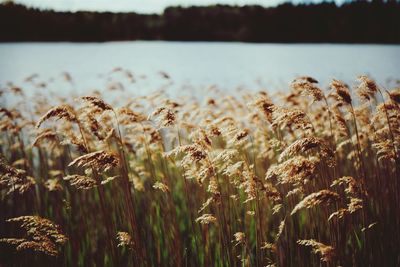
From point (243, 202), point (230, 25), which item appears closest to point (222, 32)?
point (230, 25)

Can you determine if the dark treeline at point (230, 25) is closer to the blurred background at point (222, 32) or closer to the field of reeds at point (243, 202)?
the blurred background at point (222, 32)

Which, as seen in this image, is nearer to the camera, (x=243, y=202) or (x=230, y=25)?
(x=243, y=202)

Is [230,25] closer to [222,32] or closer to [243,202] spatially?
[222,32]

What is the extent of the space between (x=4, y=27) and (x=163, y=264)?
38699 mm

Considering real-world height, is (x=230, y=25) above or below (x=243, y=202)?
above

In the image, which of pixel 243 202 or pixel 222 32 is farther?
pixel 222 32

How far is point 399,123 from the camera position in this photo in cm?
368

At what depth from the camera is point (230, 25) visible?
5497 cm

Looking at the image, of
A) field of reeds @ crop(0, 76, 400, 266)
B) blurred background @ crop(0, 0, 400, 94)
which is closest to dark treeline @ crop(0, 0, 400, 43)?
blurred background @ crop(0, 0, 400, 94)

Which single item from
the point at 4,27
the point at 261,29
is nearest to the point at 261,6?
the point at 261,29

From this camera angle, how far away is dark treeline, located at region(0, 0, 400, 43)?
3994 centimetres

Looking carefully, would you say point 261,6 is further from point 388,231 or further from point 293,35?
point 388,231

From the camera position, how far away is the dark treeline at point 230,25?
1572 inches

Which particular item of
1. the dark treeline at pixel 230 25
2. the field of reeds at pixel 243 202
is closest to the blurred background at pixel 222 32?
the dark treeline at pixel 230 25
